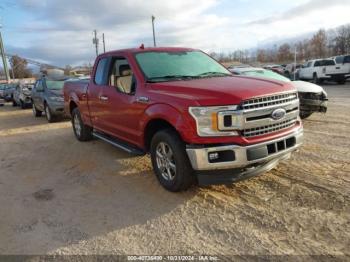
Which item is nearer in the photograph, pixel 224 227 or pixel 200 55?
pixel 224 227

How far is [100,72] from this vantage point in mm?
6719

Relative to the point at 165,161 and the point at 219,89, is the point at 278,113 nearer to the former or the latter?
the point at 219,89

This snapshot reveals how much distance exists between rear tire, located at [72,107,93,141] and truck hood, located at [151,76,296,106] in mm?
3747

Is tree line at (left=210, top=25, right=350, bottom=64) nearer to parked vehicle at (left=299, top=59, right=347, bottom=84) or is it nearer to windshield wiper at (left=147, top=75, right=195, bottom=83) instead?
parked vehicle at (left=299, top=59, right=347, bottom=84)

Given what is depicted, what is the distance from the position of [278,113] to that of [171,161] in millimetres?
1509

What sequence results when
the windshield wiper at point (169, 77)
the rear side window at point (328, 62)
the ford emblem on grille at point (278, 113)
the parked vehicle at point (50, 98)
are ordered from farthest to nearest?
the rear side window at point (328, 62) < the parked vehicle at point (50, 98) < the windshield wiper at point (169, 77) < the ford emblem on grille at point (278, 113)

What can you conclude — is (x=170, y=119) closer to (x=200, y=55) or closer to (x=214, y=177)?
(x=214, y=177)

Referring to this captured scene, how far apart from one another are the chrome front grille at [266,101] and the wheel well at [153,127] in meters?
1.05

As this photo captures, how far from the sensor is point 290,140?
458 centimetres

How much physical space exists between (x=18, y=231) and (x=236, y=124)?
2.77 metres

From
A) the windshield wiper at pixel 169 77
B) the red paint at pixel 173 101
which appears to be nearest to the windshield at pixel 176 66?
the windshield wiper at pixel 169 77

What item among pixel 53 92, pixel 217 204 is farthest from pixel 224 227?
pixel 53 92

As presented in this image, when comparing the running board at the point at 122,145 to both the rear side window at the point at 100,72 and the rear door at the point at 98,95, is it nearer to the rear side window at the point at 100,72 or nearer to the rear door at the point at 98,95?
the rear door at the point at 98,95

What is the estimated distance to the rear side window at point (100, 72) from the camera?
656 centimetres
